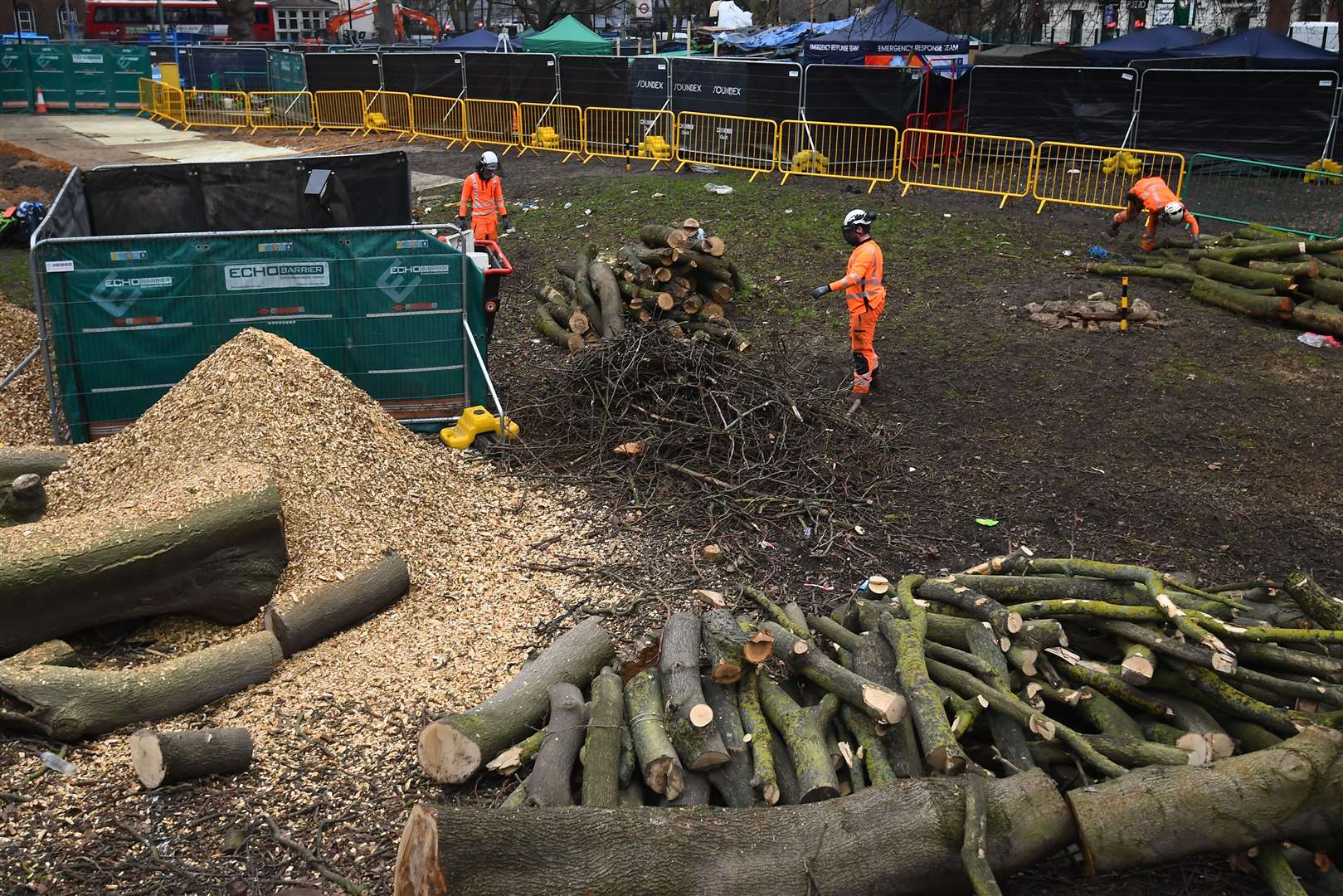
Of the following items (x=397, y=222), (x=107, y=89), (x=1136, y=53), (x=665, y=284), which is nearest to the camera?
(x=665, y=284)

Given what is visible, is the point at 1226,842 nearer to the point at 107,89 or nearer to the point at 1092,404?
the point at 1092,404

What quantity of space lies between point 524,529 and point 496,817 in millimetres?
3893

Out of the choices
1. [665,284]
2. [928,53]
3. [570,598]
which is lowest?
[570,598]

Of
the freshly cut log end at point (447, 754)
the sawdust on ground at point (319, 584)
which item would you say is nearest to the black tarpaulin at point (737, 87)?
the sawdust on ground at point (319, 584)

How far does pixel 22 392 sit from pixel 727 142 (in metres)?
13.3

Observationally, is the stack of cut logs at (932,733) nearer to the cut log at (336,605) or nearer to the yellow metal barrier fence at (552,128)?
the cut log at (336,605)

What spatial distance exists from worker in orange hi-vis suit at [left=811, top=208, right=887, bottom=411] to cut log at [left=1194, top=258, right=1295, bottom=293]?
532cm

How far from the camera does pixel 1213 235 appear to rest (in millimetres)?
15719

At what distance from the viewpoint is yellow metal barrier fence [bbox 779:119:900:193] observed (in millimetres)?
19359

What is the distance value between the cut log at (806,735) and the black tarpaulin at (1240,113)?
701 inches

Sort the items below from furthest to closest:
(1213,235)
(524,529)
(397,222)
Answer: (1213,235)
(397,222)
(524,529)

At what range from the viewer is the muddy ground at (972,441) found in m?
5.06

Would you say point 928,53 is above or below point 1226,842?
above

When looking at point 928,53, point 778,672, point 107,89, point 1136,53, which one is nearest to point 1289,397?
point 778,672
